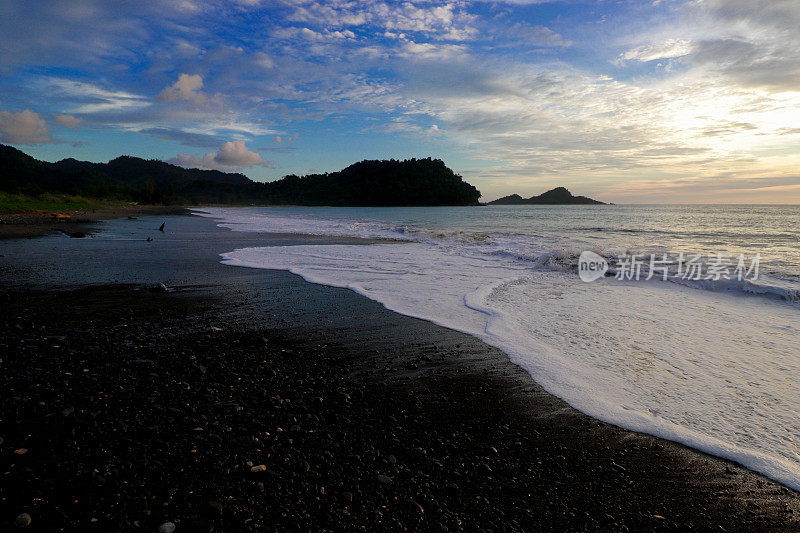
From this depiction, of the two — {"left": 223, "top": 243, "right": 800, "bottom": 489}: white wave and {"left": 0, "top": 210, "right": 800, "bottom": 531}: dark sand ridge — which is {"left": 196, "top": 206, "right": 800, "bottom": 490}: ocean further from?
{"left": 0, "top": 210, "right": 800, "bottom": 531}: dark sand ridge

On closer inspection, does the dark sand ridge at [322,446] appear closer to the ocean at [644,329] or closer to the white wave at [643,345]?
the white wave at [643,345]

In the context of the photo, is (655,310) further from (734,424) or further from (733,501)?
(733,501)

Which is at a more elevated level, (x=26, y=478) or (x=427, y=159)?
(x=427, y=159)

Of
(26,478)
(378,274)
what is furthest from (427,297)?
(26,478)

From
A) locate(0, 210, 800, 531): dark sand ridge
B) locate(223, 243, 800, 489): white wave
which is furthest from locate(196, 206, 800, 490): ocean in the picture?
locate(0, 210, 800, 531): dark sand ridge

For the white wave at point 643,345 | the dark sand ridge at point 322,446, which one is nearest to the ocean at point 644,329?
the white wave at point 643,345

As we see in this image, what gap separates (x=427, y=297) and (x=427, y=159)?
19211 centimetres

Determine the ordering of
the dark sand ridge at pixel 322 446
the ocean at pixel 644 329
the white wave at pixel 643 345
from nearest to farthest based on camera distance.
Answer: the dark sand ridge at pixel 322 446 → the white wave at pixel 643 345 → the ocean at pixel 644 329

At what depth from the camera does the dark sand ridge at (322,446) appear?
108 inches

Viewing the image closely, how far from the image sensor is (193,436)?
3441 mm

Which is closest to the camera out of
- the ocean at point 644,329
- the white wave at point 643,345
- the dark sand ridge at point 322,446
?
the dark sand ridge at point 322,446

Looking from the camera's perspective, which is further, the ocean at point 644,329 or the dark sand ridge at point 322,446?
the ocean at point 644,329

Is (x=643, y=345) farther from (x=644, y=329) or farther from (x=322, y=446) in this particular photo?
(x=322, y=446)

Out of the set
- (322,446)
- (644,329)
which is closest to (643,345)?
(644,329)
